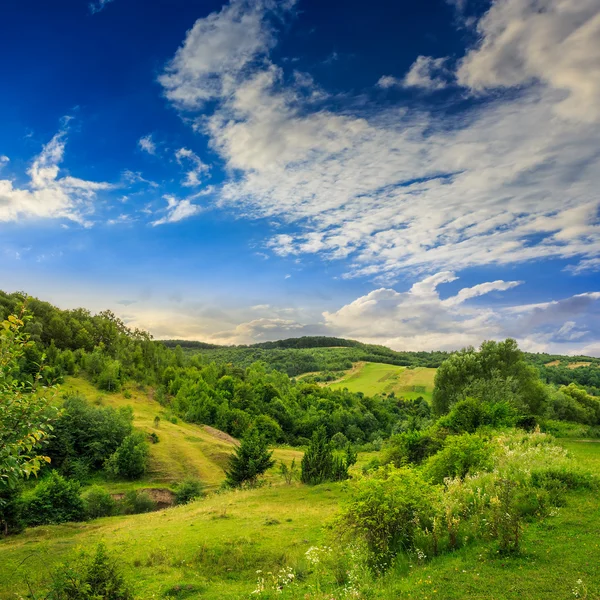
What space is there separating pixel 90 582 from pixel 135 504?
33573mm

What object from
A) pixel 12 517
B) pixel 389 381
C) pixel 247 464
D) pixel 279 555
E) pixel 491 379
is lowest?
pixel 389 381

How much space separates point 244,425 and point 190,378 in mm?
27877

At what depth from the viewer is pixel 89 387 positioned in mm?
91062

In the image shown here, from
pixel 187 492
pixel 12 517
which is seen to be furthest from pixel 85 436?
pixel 12 517

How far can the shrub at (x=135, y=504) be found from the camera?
127 ft

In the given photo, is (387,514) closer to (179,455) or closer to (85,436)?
(179,455)

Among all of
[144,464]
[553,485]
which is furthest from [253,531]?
[144,464]

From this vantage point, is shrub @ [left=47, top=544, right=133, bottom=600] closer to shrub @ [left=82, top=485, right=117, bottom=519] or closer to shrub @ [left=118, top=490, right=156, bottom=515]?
shrub @ [left=82, top=485, right=117, bottom=519]

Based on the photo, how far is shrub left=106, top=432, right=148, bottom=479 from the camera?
5094 centimetres

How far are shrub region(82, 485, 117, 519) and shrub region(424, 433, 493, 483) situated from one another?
3025 centimetres

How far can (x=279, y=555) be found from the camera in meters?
17.2

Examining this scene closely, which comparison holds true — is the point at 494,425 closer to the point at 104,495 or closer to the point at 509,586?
the point at 509,586

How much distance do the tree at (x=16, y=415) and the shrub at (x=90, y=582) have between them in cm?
332

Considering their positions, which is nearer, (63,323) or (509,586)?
(509,586)
